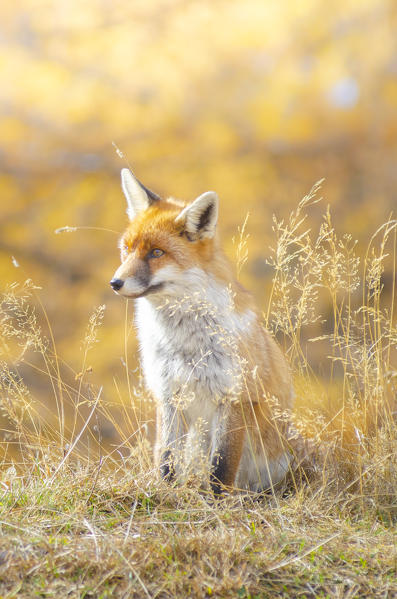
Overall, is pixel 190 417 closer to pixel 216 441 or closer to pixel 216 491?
pixel 216 441

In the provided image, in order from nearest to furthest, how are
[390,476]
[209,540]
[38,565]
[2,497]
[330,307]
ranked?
1. [38,565]
2. [209,540]
3. [2,497]
4. [390,476]
5. [330,307]

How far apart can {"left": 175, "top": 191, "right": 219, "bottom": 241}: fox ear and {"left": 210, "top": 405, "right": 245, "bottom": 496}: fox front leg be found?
0.85m

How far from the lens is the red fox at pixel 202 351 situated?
8.49ft

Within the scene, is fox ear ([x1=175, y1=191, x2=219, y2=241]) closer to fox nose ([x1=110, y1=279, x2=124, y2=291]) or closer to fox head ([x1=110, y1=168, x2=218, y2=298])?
fox head ([x1=110, y1=168, x2=218, y2=298])

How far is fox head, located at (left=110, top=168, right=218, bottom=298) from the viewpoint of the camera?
260 centimetres

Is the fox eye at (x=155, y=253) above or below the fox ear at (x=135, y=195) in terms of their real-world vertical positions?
below

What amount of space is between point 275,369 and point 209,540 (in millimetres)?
1183

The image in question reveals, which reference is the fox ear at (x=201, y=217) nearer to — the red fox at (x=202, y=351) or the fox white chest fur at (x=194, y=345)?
the red fox at (x=202, y=351)

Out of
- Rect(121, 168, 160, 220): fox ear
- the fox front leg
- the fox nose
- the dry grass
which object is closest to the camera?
the dry grass

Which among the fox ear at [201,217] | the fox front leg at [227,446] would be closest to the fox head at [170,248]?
the fox ear at [201,217]

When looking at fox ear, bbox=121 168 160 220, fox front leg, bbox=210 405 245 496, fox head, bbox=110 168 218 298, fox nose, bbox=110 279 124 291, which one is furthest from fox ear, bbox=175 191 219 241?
fox front leg, bbox=210 405 245 496

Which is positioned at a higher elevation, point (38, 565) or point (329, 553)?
point (38, 565)

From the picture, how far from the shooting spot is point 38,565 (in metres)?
1.56

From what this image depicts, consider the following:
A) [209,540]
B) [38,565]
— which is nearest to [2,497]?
[38,565]
